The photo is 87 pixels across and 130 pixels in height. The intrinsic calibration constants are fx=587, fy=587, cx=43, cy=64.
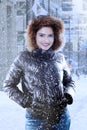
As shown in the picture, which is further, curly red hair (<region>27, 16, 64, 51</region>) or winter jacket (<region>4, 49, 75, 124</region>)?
curly red hair (<region>27, 16, 64, 51</region>)

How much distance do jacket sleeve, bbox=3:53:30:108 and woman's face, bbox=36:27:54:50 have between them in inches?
7.8

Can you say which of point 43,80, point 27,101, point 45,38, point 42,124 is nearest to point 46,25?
point 45,38

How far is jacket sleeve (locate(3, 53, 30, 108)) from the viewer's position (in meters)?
4.26

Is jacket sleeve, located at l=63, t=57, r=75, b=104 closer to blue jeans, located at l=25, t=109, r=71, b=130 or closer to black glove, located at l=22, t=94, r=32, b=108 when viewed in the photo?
blue jeans, located at l=25, t=109, r=71, b=130

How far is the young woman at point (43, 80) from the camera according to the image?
4.22 metres

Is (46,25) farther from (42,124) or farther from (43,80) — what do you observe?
(42,124)

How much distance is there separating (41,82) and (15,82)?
0.20 m

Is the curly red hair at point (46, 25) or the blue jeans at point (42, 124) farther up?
the curly red hair at point (46, 25)

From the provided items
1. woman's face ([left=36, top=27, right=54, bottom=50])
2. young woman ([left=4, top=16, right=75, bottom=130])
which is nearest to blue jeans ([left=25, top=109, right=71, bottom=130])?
young woman ([left=4, top=16, right=75, bottom=130])

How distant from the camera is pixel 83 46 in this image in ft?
268

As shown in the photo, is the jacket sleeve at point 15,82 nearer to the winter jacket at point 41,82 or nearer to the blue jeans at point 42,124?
the winter jacket at point 41,82

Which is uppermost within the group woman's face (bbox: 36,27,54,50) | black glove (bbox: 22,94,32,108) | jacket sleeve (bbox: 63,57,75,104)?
woman's face (bbox: 36,27,54,50)

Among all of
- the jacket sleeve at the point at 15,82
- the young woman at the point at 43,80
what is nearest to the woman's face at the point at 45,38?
the young woman at the point at 43,80

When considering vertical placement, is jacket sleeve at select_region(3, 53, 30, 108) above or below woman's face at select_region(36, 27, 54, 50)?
below
